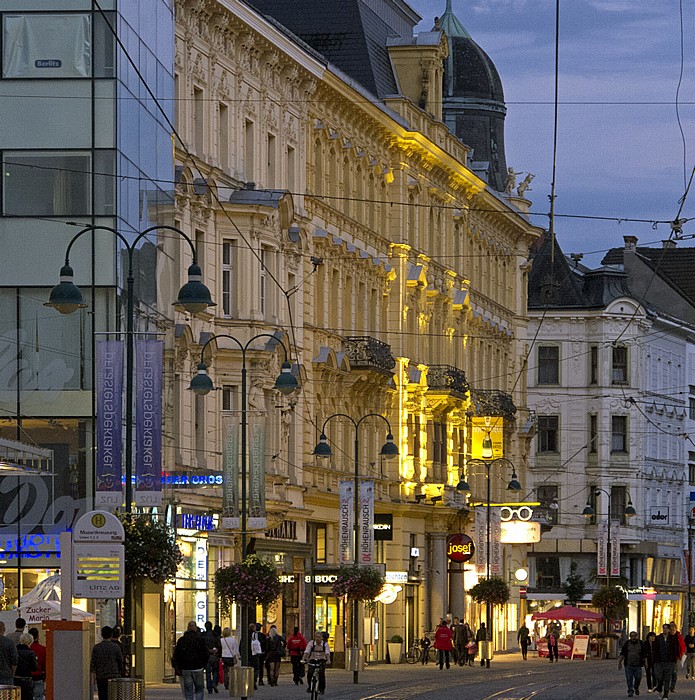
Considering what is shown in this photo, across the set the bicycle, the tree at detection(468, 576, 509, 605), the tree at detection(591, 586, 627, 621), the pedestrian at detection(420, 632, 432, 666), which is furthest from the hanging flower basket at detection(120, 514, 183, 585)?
the tree at detection(591, 586, 627, 621)

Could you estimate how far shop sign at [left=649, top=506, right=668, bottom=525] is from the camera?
104m

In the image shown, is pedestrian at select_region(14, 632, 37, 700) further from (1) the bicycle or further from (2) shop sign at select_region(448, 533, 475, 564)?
(2) shop sign at select_region(448, 533, 475, 564)

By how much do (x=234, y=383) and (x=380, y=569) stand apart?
27.0 ft

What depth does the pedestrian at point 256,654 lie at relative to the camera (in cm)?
4628

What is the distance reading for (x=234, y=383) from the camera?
52.2 meters

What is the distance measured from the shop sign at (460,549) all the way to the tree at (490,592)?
1517 mm

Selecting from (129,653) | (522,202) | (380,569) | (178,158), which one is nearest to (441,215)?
(522,202)

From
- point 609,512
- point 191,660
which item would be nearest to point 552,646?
point 609,512

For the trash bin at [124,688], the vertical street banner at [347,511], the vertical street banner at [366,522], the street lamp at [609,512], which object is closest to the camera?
the trash bin at [124,688]

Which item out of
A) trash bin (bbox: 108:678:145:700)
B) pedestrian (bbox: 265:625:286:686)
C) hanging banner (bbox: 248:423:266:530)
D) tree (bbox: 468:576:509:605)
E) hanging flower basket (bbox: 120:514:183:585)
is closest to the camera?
trash bin (bbox: 108:678:145:700)

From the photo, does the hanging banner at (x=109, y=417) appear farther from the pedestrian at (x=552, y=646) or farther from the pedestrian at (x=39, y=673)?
the pedestrian at (x=552, y=646)

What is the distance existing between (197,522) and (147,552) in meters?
15.4

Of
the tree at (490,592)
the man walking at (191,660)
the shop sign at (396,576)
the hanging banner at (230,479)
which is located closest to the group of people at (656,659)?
the hanging banner at (230,479)

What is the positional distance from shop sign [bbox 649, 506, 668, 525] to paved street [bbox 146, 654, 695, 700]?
37581 millimetres
